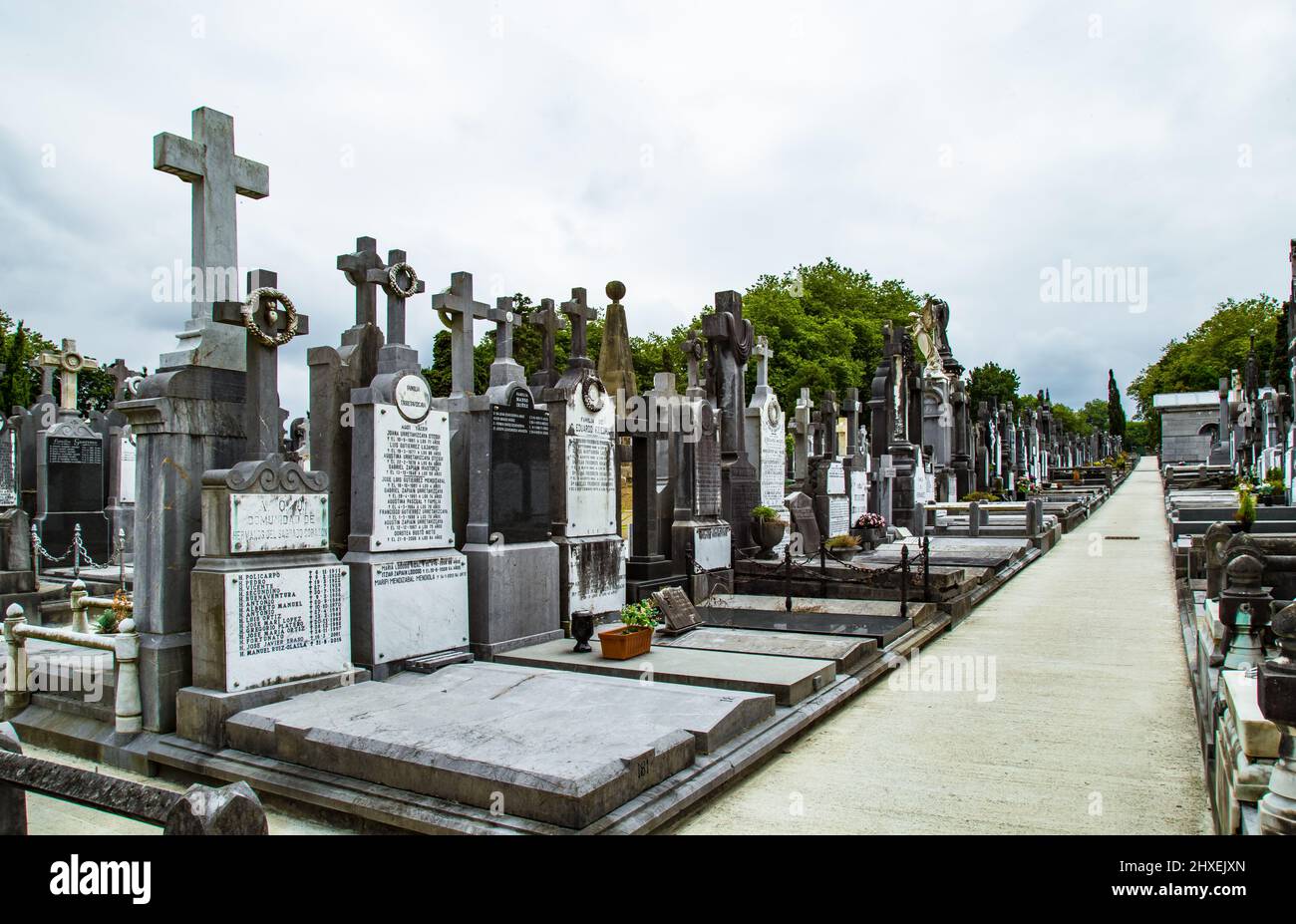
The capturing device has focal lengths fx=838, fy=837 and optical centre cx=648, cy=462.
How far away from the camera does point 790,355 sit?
134 feet

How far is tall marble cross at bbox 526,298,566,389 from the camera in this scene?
400 inches

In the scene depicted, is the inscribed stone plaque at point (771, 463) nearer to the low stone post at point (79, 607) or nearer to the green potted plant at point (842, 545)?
the green potted plant at point (842, 545)

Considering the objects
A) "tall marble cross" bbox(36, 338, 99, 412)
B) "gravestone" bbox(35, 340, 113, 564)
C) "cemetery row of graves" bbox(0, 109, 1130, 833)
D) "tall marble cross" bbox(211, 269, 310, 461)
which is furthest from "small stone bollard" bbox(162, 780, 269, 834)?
"tall marble cross" bbox(36, 338, 99, 412)

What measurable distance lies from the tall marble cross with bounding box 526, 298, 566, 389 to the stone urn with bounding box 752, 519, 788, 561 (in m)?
5.11

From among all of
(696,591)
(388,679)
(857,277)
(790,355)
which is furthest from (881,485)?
(857,277)

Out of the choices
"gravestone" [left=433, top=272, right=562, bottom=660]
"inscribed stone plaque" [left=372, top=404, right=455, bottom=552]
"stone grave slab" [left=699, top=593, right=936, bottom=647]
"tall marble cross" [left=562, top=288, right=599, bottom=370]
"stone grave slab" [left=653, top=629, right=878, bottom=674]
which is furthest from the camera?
"tall marble cross" [left=562, top=288, right=599, bottom=370]

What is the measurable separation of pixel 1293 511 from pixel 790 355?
25.1m

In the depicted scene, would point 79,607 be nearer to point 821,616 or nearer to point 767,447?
point 821,616

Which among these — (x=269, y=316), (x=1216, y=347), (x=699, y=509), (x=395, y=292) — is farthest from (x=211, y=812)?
A: (x=1216, y=347)

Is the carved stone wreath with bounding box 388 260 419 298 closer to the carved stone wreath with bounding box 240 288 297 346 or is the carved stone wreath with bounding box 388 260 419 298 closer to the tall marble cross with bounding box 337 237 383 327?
the tall marble cross with bounding box 337 237 383 327

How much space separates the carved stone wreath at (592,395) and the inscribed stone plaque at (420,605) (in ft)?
8.79

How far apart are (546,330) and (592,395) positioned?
1.29 m

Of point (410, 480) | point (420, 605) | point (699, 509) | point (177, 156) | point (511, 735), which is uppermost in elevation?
point (177, 156)

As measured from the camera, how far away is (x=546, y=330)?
10.4m
